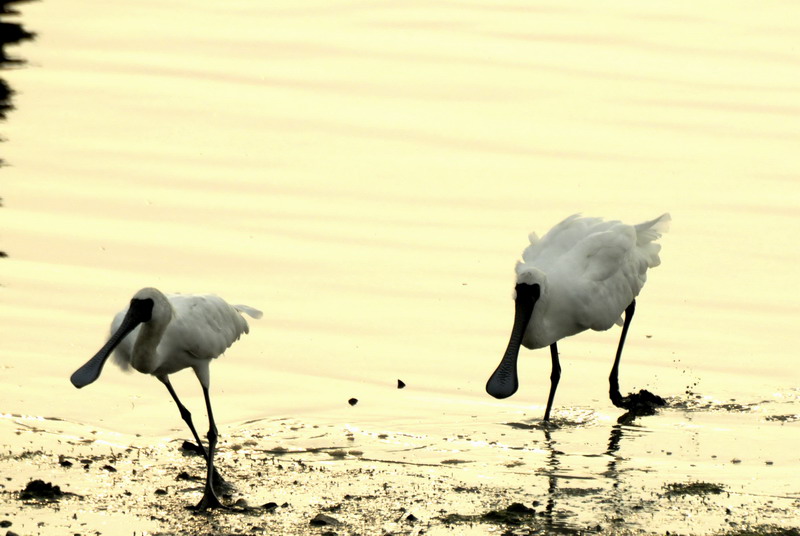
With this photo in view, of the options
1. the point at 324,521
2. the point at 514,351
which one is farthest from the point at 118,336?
the point at 514,351

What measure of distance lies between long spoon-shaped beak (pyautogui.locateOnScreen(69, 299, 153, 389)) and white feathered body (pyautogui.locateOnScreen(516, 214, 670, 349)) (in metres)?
2.68

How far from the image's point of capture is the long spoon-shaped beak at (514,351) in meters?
10.7

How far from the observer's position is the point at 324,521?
8633 millimetres

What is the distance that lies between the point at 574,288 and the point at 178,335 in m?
2.92

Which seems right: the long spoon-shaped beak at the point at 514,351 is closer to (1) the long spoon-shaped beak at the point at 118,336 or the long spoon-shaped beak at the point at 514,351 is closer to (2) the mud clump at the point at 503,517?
(2) the mud clump at the point at 503,517

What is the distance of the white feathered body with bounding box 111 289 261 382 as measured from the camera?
31.2ft

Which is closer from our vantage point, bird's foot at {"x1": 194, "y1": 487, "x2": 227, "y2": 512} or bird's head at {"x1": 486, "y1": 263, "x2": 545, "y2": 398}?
bird's foot at {"x1": 194, "y1": 487, "x2": 227, "y2": 512}

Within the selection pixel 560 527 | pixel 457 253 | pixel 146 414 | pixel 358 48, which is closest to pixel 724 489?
pixel 560 527

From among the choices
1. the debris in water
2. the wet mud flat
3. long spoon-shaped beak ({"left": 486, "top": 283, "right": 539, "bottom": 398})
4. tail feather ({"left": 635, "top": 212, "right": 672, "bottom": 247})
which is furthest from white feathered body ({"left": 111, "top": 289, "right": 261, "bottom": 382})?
tail feather ({"left": 635, "top": 212, "right": 672, "bottom": 247})

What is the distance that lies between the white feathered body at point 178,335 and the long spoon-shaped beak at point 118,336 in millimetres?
48

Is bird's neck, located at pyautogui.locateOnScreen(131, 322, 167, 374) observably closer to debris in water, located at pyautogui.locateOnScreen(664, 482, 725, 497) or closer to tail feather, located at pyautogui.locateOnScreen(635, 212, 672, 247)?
debris in water, located at pyautogui.locateOnScreen(664, 482, 725, 497)

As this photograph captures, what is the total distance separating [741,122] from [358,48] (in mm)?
4687

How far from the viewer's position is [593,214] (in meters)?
14.7

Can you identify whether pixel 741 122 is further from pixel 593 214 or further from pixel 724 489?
pixel 724 489
